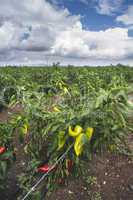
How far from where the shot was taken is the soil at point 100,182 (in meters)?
3.06

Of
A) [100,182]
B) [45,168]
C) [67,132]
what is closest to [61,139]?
[67,132]

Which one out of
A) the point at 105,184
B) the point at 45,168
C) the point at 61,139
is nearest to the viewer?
the point at 61,139

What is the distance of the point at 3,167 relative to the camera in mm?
2359

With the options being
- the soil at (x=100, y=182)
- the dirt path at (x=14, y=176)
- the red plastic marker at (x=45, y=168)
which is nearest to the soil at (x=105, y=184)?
the soil at (x=100, y=182)

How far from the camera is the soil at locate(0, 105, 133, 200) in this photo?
3062 mm

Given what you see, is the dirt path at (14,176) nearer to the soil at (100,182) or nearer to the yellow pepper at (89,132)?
the soil at (100,182)

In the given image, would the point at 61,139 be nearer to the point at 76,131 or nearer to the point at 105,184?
the point at 76,131

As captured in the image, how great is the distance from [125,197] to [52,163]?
1.55m

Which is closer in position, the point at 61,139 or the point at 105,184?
the point at 61,139

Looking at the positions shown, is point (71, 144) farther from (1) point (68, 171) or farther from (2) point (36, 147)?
(2) point (36, 147)

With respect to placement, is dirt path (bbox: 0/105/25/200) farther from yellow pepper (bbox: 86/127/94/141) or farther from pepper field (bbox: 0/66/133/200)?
yellow pepper (bbox: 86/127/94/141)

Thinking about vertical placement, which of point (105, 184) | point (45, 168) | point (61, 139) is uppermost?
point (61, 139)

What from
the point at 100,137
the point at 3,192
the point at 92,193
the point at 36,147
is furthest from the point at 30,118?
the point at 92,193

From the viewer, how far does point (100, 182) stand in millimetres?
3312
